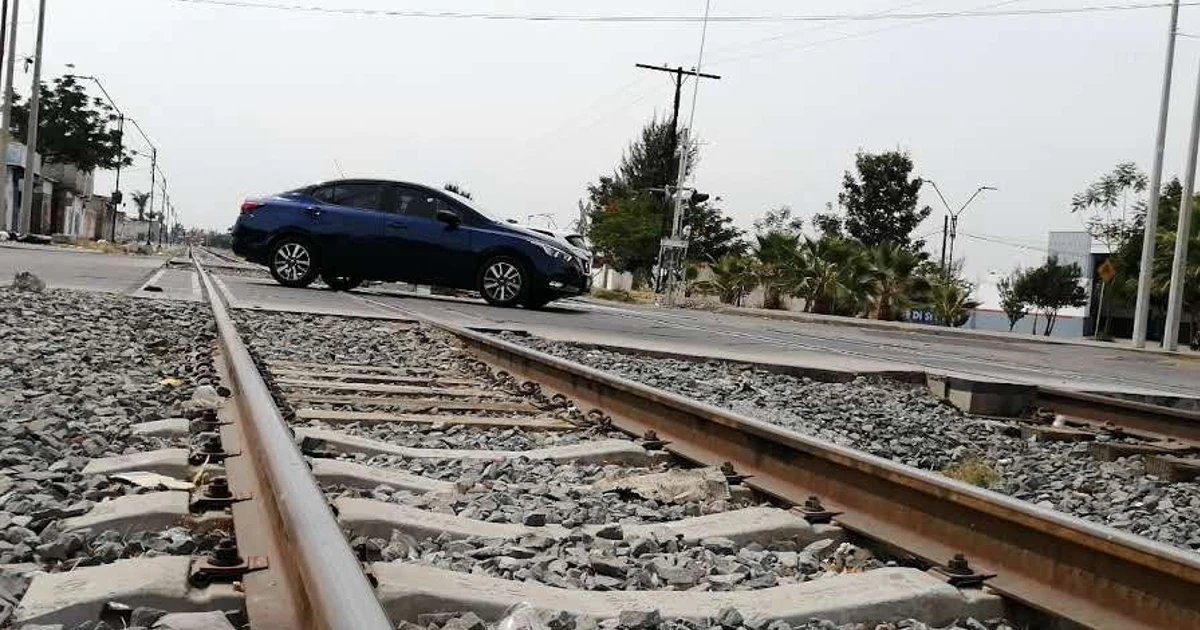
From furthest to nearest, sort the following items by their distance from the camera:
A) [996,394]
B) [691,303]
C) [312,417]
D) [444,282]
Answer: [691,303] → [444,282] → [996,394] → [312,417]

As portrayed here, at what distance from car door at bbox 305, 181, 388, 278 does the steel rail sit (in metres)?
11.8

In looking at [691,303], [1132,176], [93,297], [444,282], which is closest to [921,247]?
[1132,176]

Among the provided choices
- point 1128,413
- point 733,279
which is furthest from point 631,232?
point 1128,413

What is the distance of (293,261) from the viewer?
54.4 feet

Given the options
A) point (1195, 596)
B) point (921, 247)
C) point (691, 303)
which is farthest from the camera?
point (921, 247)

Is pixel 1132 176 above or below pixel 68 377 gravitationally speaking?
above

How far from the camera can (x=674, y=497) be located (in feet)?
13.7

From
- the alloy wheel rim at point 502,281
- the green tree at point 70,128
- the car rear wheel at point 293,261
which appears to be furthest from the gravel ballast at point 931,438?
the green tree at point 70,128

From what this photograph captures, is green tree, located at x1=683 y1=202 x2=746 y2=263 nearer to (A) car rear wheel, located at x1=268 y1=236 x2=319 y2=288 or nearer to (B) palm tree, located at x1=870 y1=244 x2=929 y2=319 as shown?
(B) palm tree, located at x1=870 y1=244 x2=929 y2=319

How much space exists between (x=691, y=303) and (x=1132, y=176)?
24.8 m

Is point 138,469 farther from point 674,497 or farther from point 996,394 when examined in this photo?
point 996,394

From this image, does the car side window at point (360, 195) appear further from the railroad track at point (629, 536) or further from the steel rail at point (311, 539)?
the steel rail at point (311, 539)

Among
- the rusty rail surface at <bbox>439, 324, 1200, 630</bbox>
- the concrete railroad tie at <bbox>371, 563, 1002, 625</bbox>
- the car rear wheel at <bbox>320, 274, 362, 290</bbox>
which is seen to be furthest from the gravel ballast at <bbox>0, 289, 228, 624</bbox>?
the car rear wheel at <bbox>320, 274, 362, 290</bbox>

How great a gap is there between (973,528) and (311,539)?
194 cm
